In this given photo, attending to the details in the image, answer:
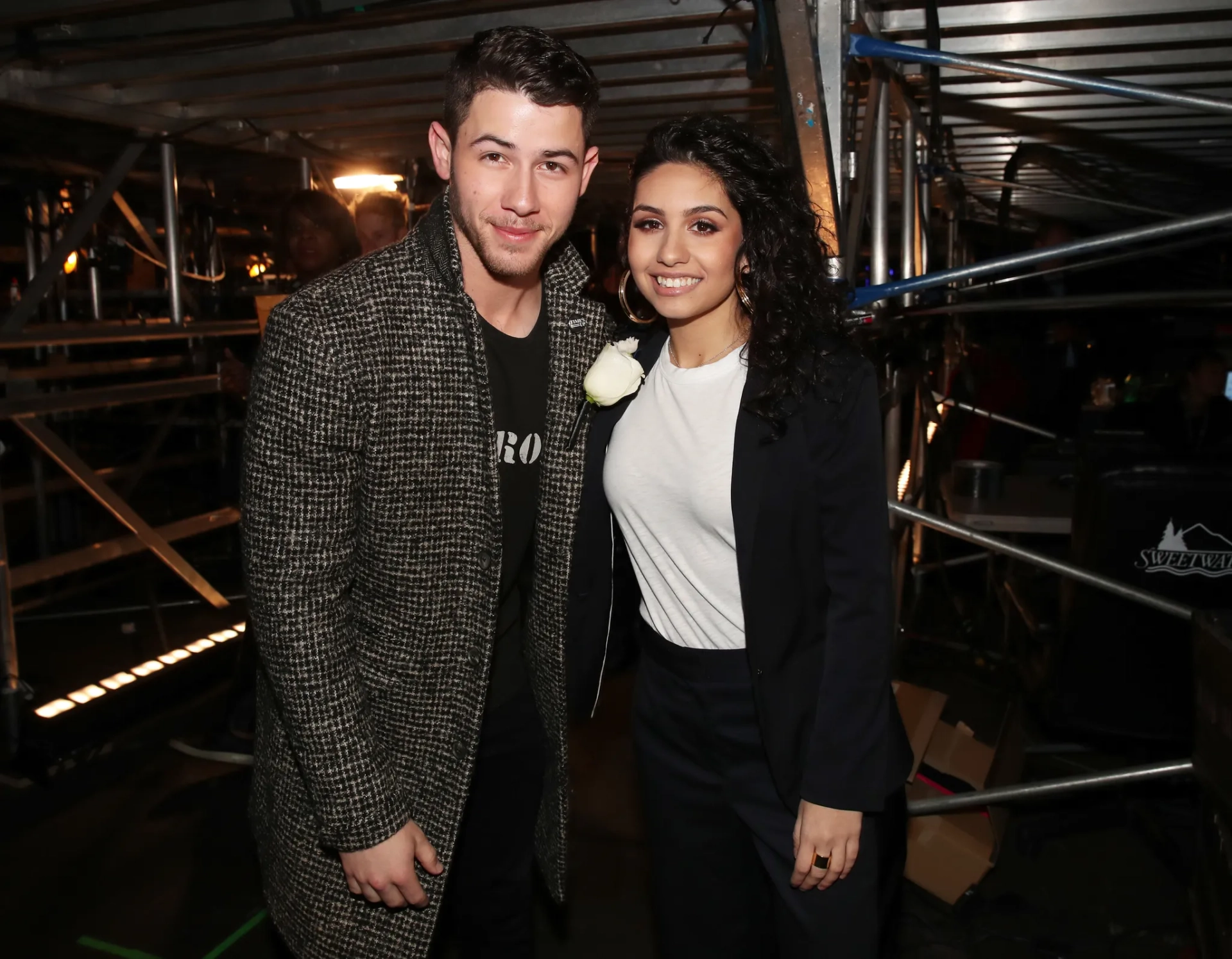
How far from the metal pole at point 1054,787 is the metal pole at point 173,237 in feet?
15.0

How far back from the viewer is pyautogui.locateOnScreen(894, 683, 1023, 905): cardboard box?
131 inches

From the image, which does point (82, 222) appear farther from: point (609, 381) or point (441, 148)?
point (609, 381)

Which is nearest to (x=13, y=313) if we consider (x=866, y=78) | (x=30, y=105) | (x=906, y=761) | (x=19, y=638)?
(x=30, y=105)

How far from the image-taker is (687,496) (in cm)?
189

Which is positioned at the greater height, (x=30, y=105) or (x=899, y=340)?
(x=30, y=105)

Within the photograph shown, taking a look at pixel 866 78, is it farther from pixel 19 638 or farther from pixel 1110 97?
pixel 19 638

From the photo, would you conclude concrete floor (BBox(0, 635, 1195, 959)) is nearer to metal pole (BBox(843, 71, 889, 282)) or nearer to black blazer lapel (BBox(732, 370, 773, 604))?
black blazer lapel (BBox(732, 370, 773, 604))

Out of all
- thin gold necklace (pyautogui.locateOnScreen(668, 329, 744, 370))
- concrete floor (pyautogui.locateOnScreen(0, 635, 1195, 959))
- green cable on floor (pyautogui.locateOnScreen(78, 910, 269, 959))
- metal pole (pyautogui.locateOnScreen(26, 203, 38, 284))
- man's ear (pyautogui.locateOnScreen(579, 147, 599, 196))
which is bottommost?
green cable on floor (pyautogui.locateOnScreen(78, 910, 269, 959))

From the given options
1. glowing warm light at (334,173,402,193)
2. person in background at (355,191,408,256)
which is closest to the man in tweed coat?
person in background at (355,191,408,256)

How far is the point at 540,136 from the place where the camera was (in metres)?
1.84

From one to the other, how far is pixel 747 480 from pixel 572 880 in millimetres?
2317

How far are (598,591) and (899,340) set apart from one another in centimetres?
203

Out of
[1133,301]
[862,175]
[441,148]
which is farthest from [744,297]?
[1133,301]

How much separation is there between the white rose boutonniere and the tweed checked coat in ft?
0.11
